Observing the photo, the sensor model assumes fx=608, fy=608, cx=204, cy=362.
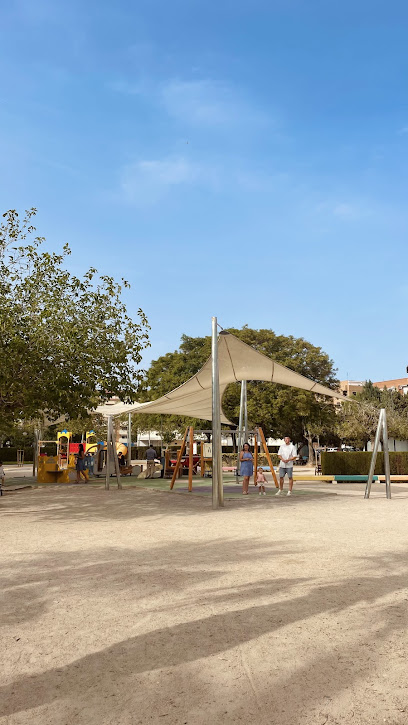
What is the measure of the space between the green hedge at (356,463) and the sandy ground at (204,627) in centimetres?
1577

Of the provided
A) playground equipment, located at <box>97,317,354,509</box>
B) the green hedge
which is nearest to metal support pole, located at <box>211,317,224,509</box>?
playground equipment, located at <box>97,317,354,509</box>

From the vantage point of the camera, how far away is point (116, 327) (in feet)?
43.3

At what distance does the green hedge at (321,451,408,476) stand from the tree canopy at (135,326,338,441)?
11.6 meters

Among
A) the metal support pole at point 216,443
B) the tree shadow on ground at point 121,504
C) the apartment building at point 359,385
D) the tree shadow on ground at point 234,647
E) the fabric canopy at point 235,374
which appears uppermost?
the apartment building at point 359,385

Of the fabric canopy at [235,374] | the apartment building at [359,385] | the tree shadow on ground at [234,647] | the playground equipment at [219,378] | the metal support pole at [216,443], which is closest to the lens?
the tree shadow on ground at [234,647]

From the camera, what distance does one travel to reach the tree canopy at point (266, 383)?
35875 mm

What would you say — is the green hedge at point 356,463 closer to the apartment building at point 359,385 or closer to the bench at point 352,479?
the bench at point 352,479

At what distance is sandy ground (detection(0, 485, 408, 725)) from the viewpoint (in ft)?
8.92

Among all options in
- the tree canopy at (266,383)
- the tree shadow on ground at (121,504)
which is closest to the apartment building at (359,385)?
the tree canopy at (266,383)

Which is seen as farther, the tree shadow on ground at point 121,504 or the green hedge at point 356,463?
the green hedge at point 356,463

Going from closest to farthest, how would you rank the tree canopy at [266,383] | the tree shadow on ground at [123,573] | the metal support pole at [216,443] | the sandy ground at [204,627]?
1. the sandy ground at [204,627]
2. the tree shadow on ground at [123,573]
3. the metal support pole at [216,443]
4. the tree canopy at [266,383]

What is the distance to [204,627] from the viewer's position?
12.6ft

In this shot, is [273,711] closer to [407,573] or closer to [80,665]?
[80,665]

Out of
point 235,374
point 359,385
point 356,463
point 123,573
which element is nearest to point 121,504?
point 235,374
